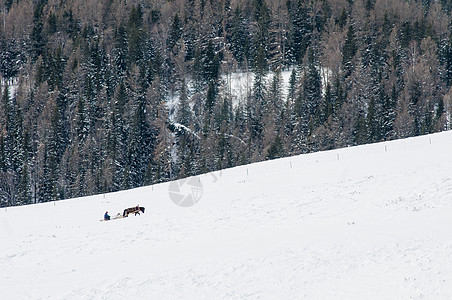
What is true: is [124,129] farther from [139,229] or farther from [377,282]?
[377,282]

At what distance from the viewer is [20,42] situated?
4582 inches

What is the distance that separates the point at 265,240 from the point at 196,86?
84541 mm

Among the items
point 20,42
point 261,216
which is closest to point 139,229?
point 261,216

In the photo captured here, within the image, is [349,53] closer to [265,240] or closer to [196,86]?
[196,86]

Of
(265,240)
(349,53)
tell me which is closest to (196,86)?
(349,53)

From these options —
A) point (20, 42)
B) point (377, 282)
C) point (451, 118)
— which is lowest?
point (377, 282)

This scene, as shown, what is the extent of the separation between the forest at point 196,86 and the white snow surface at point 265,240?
44.8 metres

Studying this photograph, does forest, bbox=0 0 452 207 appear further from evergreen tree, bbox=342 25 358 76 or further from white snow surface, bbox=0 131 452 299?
white snow surface, bbox=0 131 452 299

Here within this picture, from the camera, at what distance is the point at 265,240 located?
19.6 metres

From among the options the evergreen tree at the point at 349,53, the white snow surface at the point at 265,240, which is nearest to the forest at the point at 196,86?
the evergreen tree at the point at 349,53

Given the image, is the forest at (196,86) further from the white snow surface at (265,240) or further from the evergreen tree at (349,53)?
the white snow surface at (265,240)

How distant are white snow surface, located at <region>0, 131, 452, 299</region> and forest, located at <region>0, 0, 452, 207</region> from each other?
44818mm

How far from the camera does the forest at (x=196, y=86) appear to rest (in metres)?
81.7

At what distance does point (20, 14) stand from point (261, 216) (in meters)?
116
